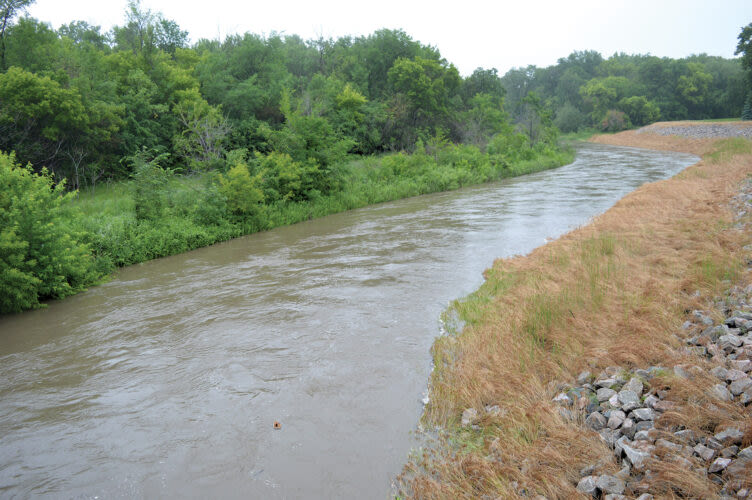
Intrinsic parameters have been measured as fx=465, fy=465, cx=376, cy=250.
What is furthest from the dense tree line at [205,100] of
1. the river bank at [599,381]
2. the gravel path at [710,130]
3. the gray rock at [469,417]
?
the gravel path at [710,130]

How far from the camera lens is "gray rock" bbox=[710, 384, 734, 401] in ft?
14.1

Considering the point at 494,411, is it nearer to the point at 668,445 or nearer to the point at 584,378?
the point at 584,378

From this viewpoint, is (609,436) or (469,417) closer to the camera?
(609,436)

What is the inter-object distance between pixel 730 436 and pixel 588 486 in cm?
121

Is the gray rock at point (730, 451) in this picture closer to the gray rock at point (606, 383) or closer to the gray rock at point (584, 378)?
the gray rock at point (606, 383)

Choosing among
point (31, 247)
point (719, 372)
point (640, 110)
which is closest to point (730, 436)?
point (719, 372)

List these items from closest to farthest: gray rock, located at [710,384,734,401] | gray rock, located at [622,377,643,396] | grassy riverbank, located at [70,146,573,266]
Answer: gray rock, located at [710,384,734,401]
gray rock, located at [622,377,643,396]
grassy riverbank, located at [70,146,573,266]

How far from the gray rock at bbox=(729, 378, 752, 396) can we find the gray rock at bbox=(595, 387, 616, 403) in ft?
3.45

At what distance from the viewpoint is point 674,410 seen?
172 inches

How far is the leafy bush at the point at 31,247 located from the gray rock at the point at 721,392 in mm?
12445

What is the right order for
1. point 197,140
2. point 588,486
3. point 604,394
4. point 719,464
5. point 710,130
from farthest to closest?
point 710,130, point 197,140, point 604,394, point 588,486, point 719,464

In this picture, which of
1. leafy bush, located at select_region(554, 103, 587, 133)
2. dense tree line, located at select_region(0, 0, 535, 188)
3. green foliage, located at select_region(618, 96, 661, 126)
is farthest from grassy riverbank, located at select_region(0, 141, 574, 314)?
leafy bush, located at select_region(554, 103, 587, 133)

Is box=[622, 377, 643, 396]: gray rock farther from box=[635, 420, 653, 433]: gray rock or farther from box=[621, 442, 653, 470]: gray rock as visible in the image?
box=[621, 442, 653, 470]: gray rock

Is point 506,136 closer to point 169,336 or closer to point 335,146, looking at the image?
point 335,146
